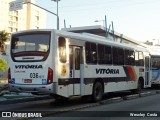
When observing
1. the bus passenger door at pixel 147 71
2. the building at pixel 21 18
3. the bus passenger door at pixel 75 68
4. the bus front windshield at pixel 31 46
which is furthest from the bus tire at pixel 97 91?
the building at pixel 21 18

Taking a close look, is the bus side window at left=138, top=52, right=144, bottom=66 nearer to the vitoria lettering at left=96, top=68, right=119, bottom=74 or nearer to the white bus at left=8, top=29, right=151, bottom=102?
the vitoria lettering at left=96, top=68, right=119, bottom=74

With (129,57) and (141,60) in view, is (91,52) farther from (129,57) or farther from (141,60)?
(141,60)

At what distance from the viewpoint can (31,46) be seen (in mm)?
15633

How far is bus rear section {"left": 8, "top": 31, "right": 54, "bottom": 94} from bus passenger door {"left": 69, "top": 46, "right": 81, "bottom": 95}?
4.30 ft

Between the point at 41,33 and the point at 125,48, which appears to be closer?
the point at 41,33

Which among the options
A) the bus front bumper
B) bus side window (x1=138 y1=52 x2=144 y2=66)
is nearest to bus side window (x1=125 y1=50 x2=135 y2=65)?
bus side window (x1=138 y1=52 x2=144 y2=66)

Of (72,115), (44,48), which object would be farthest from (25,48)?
(72,115)

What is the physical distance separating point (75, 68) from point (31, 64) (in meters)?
2.02

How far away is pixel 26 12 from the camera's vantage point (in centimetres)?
10906

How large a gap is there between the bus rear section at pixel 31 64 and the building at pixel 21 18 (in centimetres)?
7728

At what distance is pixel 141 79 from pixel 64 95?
10.3 metres

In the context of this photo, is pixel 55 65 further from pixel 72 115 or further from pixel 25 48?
pixel 72 115

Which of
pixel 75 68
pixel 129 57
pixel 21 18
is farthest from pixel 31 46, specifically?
pixel 21 18

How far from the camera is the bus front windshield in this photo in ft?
50.6
